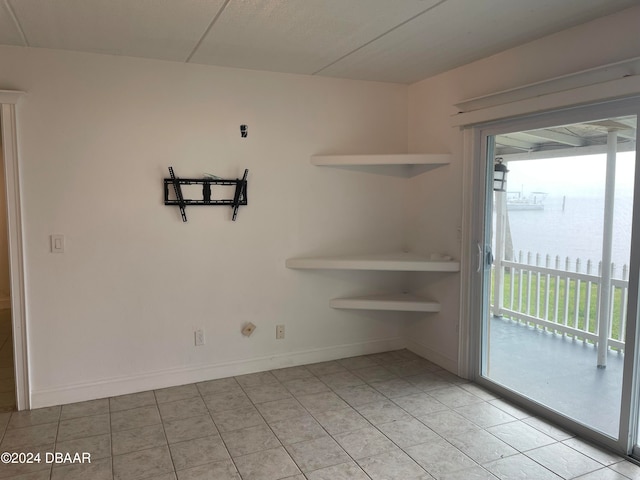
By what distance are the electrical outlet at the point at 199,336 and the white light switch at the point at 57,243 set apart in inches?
42.4

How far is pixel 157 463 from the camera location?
2.42m

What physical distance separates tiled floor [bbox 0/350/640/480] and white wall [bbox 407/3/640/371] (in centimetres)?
57

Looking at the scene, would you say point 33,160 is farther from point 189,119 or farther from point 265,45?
point 265,45

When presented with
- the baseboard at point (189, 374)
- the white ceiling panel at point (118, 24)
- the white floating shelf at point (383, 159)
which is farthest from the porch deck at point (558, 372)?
the white ceiling panel at point (118, 24)

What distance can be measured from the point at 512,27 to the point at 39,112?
2907mm

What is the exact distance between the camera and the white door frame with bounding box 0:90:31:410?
2.86 m

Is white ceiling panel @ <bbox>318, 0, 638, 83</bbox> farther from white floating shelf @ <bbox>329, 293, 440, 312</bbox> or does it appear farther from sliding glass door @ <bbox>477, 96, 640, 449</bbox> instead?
white floating shelf @ <bbox>329, 293, 440, 312</bbox>

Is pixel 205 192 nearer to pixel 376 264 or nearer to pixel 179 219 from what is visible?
pixel 179 219

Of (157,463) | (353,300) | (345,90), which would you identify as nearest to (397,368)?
(353,300)

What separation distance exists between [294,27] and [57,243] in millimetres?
2046

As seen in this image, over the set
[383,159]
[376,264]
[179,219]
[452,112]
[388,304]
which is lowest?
[388,304]

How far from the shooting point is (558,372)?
301 centimetres

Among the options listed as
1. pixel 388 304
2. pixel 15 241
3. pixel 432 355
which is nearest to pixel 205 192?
pixel 15 241

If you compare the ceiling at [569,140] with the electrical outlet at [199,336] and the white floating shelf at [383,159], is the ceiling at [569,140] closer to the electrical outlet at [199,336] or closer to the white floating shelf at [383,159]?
the white floating shelf at [383,159]
